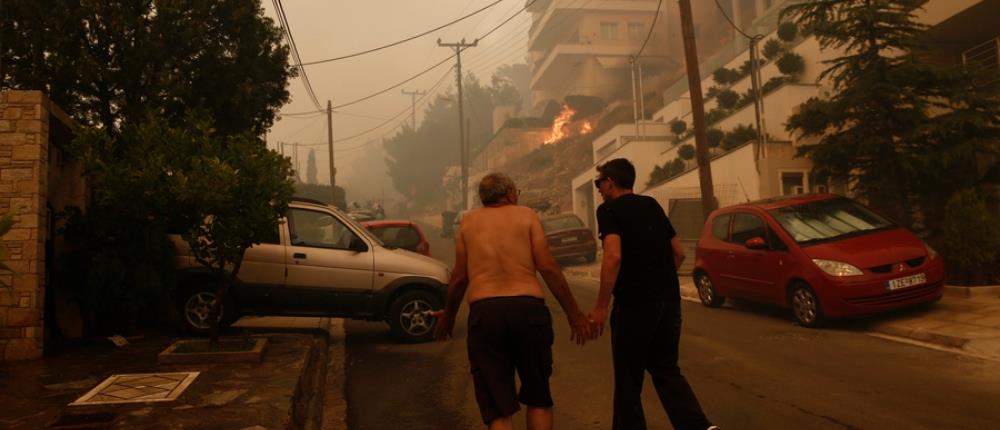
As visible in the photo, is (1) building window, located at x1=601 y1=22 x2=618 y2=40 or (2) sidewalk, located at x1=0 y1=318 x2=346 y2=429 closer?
(2) sidewalk, located at x1=0 y1=318 x2=346 y2=429

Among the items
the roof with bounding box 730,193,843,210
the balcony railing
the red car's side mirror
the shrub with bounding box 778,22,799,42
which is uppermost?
the shrub with bounding box 778,22,799,42

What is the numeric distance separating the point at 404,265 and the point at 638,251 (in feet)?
18.7

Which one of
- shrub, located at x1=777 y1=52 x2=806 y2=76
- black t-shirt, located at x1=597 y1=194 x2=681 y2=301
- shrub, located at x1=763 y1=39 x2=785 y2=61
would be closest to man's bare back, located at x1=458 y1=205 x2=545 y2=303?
black t-shirt, located at x1=597 y1=194 x2=681 y2=301

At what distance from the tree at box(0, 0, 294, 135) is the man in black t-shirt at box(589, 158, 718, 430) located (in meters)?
8.39

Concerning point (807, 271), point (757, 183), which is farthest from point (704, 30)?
point (807, 271)

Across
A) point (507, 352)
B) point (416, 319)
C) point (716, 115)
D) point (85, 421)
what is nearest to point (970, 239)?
point (416, 319)

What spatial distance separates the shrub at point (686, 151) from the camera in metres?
28.0

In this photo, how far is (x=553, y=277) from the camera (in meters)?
3.94

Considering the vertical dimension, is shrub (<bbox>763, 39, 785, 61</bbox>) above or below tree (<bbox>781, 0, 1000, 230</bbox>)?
above

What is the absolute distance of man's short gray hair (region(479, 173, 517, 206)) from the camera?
4.01 meters

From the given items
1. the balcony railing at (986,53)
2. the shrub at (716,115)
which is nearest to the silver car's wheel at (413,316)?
the balcony railing at (986,53)

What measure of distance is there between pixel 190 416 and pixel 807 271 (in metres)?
7.48

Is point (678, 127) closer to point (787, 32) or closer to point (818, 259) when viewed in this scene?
point (787, 32)

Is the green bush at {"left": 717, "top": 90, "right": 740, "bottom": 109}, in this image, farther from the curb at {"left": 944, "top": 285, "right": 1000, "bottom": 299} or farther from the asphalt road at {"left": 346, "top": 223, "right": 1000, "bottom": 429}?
the asphalt road at {"left": 346, "top": 223, "right": 1000, "bottom": 429}
